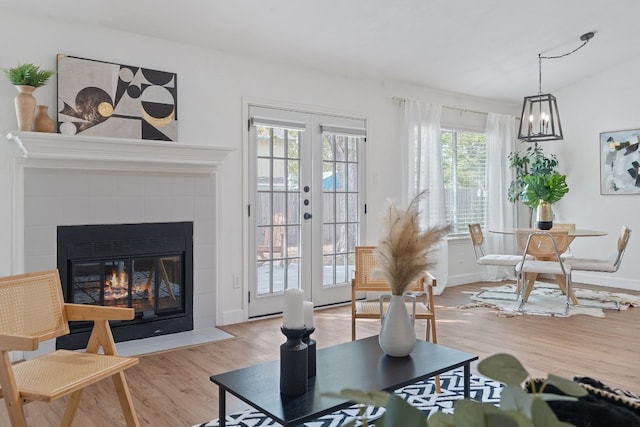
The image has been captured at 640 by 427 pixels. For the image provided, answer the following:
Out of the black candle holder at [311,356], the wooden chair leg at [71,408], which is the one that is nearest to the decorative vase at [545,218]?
the black candle holder at [311,356]

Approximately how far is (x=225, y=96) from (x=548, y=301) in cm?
400

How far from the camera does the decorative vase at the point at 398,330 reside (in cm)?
230

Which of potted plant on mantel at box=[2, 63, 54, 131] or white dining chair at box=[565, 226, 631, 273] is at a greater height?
potted plant on mantel at box=[2, 63, 54, 131]

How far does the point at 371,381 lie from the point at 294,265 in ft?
10.2

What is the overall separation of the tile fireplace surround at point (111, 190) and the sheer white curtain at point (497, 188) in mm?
4050

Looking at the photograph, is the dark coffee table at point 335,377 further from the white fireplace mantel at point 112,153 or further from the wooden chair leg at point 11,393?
the white fireplace mantel at point 112,153

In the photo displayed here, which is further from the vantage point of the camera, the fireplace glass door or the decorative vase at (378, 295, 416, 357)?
the fireplace glass door

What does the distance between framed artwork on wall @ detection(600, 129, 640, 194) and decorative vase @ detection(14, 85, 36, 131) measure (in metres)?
6.40

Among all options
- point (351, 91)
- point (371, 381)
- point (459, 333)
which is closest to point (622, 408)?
point (371, 381)

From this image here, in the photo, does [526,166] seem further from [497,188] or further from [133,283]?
[133,283]

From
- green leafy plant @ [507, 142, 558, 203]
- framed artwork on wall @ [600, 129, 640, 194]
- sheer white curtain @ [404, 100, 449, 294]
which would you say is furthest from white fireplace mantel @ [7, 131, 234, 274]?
framed artwork on wall @ [600, 129, 640, 194]

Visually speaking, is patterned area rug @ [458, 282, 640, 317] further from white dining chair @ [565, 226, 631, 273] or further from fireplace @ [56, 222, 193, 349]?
fireplace @ [56, 222, 193, 349]

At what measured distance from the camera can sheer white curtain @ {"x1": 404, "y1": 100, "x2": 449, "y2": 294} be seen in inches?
235

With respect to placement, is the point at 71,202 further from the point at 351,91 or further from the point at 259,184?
the point at 351,91
